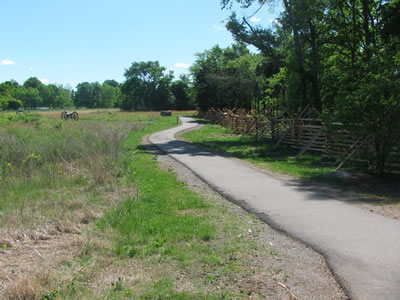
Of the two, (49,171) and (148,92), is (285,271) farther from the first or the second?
(148,92)

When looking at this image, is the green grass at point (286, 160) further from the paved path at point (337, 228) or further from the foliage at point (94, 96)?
the foliage at point (94, 96)

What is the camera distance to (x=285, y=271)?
15.3ft

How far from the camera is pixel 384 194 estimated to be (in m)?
8.98

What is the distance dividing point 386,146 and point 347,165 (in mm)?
2478

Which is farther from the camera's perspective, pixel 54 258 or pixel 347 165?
pixel 347 165

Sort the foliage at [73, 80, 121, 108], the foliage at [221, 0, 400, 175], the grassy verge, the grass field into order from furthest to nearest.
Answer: the foliage at [73, 80, 121, 108] < the foliage at [221, 0, 400, 175] < the grassy verge < the grass field

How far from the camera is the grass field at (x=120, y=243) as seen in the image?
4266 millimetres

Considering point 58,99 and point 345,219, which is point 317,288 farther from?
point 58,99

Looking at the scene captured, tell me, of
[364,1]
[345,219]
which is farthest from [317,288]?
[364,1]

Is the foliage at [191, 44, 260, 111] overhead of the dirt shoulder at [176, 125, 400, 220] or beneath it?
overhead

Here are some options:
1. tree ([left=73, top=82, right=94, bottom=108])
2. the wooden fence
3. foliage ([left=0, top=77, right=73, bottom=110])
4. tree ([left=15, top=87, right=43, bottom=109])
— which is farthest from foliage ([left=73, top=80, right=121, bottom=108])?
the wooden fence

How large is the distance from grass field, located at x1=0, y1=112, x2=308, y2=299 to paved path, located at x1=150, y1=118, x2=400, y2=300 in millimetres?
720

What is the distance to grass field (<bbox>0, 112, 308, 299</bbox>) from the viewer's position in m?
4.27

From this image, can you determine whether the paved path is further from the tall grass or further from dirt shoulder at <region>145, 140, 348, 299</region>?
the tall grass
